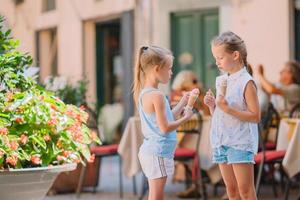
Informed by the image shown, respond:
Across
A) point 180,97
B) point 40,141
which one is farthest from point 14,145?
point 180,97

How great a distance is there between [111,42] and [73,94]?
19.1ft

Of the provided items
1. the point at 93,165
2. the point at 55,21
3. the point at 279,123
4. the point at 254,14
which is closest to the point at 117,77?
the point at 55,21

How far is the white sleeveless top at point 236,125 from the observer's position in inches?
184

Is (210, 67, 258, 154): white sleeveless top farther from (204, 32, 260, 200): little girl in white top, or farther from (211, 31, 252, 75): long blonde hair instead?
(211, 31, 252, 75): long blonde hair

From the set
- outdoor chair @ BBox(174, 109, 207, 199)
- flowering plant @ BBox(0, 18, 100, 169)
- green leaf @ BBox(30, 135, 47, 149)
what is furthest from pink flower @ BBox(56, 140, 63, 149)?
outdoor chair @ BBox(174, 109, 207, 199)

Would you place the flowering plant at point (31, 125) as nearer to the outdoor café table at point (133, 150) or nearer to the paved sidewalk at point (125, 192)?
the outdoor café table at point (133, 150)

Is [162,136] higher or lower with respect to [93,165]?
higher

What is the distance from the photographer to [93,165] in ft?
29.5

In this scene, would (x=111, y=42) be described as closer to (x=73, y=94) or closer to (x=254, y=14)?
(x=254, y=14)

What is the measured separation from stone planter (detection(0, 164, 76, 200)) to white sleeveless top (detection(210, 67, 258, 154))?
95 centimetres

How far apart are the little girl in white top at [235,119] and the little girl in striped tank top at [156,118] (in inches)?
8.6

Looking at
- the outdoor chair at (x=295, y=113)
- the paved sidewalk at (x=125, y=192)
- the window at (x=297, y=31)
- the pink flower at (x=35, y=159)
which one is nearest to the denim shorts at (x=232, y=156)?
the pink flower at (x=35, y=159)

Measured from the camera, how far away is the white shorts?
15.7 feet

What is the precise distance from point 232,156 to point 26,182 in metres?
1.21
